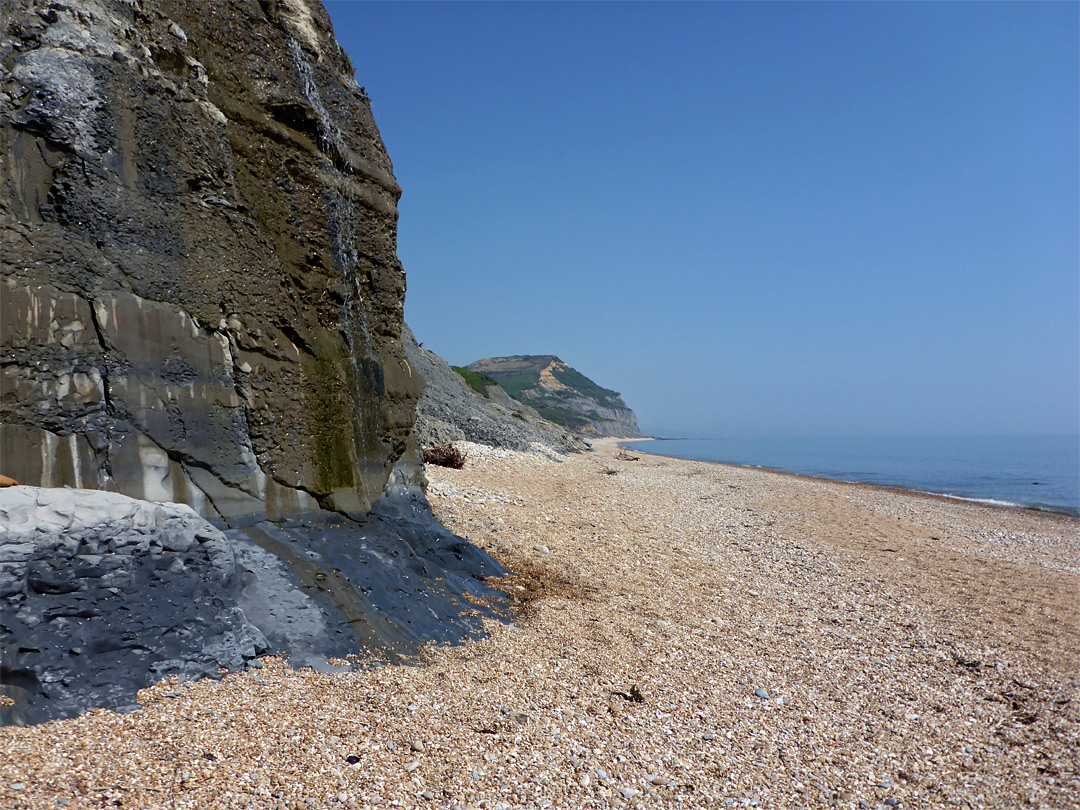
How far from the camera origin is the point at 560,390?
122438mm

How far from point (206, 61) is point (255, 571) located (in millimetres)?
5038

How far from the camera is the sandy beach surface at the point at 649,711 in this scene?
352 centimetres

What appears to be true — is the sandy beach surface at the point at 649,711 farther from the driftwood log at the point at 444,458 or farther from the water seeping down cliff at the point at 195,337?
the driftwood log at the point at 444,458

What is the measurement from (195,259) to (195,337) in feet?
2.37

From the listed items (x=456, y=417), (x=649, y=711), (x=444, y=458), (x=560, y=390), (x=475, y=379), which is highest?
(x=560, y=390)

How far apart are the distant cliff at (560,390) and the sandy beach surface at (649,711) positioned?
94.0 meters

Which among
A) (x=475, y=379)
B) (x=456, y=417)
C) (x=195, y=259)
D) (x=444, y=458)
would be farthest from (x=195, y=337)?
(x=475, y=379)

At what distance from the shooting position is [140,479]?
5055mm

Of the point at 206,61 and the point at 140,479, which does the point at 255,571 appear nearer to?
the point at 140,479

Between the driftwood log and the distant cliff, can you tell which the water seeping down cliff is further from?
the distant cliff

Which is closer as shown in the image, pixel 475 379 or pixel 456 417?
pixel 456 417

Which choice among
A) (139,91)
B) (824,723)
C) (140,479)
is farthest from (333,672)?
(139,91)

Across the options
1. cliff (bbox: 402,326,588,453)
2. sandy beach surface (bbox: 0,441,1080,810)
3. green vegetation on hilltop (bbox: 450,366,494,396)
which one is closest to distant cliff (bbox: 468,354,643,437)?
green vegetation on hilltop (bbox: 450,366,494,396)

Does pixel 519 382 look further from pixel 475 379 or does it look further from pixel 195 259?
pixel 195 259
